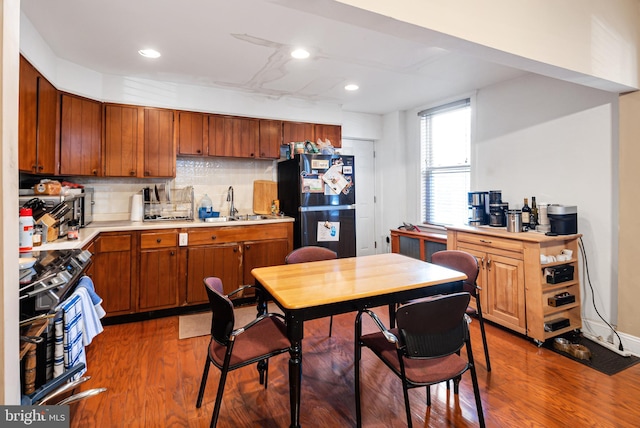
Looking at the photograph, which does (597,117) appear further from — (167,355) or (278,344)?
(167,355)

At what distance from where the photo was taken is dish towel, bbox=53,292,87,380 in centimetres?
142

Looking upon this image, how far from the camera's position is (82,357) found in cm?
162

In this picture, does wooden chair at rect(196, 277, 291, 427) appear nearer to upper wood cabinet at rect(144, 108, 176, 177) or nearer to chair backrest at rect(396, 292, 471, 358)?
chair backrest at rect(396, 292, 471, 358)

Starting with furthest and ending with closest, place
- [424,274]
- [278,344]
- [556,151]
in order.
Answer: [556,151]
[424,274]
[278,344]

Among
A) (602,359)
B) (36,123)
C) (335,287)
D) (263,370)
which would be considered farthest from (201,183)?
(602,359)

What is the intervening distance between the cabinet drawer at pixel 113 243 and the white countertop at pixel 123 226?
8 centimetres

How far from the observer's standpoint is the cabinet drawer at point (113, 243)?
10.1 ft

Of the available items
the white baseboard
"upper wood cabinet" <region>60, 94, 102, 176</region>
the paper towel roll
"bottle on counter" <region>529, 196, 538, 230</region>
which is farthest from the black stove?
the white baseboard

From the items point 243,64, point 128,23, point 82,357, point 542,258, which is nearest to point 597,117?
point 542,258

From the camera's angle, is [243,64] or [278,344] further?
[243,64]

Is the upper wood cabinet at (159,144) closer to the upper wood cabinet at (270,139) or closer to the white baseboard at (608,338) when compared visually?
the upper wood cabinet at (270,139)

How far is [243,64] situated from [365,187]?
283 centimetres

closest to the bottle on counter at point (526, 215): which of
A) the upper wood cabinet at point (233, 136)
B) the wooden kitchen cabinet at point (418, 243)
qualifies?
the wooden kitchen cabinet at point (418, 243)

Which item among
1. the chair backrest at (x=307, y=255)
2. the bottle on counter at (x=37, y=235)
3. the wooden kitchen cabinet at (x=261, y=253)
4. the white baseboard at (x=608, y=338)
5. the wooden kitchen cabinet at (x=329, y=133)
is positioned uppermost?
the wooden kitchen cabinet at (x=329, y=133)
